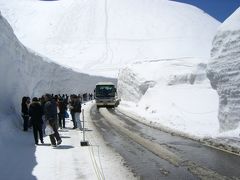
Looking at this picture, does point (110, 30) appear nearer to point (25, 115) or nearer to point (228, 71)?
point (25, 115)

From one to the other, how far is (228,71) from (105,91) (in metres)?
27.1

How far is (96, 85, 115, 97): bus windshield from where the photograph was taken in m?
40.7

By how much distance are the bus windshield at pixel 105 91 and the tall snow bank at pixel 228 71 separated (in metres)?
25.4

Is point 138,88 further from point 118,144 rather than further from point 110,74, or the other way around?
point 110,74

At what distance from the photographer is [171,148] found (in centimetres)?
1223

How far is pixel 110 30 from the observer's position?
421 ft

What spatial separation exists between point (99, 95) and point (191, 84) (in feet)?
34.7

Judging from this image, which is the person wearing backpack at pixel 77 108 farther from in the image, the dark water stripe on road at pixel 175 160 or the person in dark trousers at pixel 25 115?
the dark water stripe on road at pixel 175 160

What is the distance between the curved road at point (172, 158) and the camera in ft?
27.8

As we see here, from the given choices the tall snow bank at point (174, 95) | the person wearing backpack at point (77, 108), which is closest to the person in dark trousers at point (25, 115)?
the person wearing backpack at point (77, 108)

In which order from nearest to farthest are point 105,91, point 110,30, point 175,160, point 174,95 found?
point 175,160
point 174,95
point 105,91
point 110,30

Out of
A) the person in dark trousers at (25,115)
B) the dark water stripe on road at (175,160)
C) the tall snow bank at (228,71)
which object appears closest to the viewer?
the dark water stripe on road at (175,160)

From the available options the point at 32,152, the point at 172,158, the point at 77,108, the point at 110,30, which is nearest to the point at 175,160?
the point at 172,158

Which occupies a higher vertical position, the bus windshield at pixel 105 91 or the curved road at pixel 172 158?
the bus windshield at pixel 105 91
